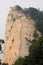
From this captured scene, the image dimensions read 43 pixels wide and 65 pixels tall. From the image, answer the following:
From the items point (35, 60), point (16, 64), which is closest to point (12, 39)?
point (16, 64)

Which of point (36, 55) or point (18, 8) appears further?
point (18, 8)

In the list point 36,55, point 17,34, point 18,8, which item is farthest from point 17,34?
point 36,55

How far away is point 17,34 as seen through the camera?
27016 millimetres

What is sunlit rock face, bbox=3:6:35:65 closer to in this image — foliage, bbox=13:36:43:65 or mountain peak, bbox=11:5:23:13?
mountain peak, bbox=11:5:23:13

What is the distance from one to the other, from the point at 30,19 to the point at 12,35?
6.44 ft

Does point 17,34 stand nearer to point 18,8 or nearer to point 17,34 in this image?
point 17,34

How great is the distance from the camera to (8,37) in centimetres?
2966

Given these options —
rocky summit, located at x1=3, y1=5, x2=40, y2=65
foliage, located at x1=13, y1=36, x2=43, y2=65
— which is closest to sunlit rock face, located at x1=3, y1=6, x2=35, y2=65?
rocky summit, located at x1=3, y1=5, x2=40, y2=65

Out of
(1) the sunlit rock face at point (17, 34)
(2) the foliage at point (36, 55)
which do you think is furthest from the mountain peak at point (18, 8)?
(2) the foliage at point (36, 55)

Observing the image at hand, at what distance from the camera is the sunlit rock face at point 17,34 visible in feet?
82.4

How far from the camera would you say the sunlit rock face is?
25.1 m

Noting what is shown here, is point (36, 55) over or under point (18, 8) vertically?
under

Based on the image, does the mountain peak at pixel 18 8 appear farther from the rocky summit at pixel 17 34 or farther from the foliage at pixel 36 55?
the foliage at pixel 36 55

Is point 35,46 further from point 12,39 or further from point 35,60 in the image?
point 12,39
